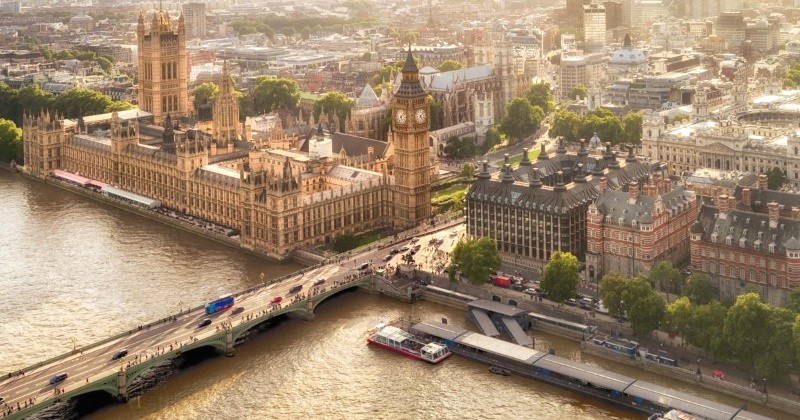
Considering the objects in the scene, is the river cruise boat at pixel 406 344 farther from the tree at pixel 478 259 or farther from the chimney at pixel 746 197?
the chimney at pixel 746 197

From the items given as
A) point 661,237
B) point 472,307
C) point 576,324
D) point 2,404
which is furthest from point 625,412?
point 2,404

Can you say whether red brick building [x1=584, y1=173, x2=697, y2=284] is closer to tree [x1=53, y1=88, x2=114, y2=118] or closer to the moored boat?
the moored boat

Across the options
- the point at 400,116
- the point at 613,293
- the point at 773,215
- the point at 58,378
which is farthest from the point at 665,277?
the point at 58,378

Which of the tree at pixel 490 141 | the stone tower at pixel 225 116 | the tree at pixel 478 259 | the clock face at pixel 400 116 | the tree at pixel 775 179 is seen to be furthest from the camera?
the tree at pixel 490 141

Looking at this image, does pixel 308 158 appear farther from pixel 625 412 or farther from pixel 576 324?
pixel 625 412

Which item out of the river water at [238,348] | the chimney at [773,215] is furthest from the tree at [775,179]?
the river water at [238,348]

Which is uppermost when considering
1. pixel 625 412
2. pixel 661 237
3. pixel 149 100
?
pixel 149 100
